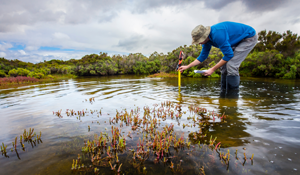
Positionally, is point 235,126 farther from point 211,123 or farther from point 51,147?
point 51,147

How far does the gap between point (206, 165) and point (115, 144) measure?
2092 millimetres

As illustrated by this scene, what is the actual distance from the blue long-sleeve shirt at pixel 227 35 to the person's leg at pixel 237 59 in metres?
0.24

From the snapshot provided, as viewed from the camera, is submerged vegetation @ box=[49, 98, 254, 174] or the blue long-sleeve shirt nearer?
submerged vegetation @ box=[49, 98, 254, 174]

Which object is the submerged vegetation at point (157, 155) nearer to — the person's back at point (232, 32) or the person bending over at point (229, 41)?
the person bending over at point (229, 41)

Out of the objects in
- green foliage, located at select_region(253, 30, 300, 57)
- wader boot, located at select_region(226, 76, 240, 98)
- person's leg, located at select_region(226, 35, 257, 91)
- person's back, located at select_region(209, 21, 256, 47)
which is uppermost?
green foliage, located at select_region(253, 30, 300, 57)

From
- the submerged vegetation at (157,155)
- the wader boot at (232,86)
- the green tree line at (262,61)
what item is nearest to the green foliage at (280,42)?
the green tree line at (262,61)

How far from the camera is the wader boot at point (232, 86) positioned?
7191mm

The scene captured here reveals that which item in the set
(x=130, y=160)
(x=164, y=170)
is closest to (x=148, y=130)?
(x=130, y=160)

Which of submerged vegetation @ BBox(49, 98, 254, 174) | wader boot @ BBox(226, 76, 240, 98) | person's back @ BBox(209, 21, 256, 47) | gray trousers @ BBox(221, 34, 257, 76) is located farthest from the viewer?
wader boot @ BBox(226, 76, 240, 98)

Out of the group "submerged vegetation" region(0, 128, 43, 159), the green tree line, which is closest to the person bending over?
"submerged vegetation" region(0, 128, 43, 159)

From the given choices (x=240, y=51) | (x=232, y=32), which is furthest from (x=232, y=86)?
(x=232, y=32)

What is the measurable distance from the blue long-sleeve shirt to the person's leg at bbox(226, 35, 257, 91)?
0.24m

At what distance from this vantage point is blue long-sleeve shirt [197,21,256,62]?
5203 mm

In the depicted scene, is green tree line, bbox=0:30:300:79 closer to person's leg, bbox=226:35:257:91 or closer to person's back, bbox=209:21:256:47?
person's leg, bbox=226:35:257:91
